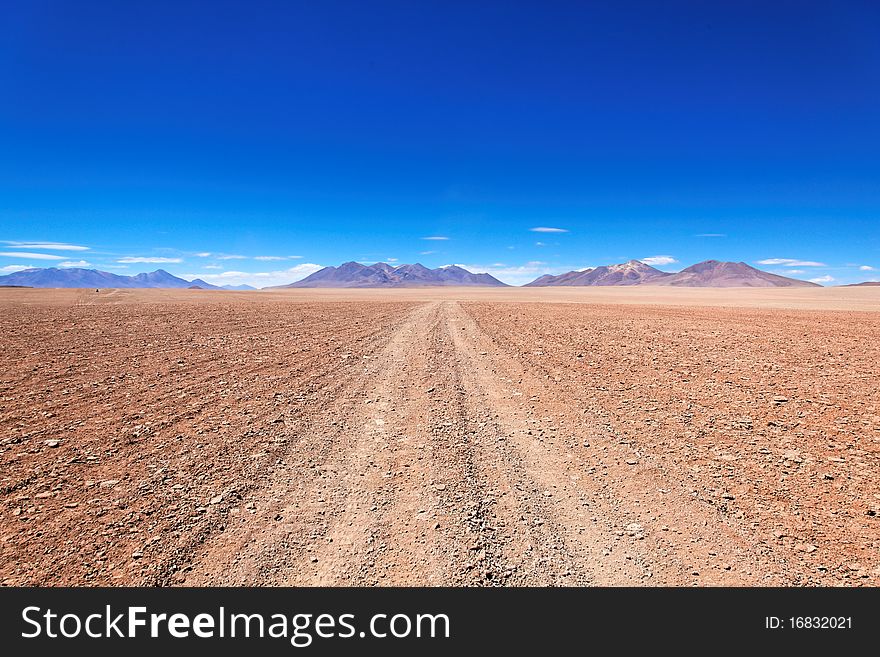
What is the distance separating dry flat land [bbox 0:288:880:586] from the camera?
3.24 meters

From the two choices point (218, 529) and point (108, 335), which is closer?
point (218, 529)

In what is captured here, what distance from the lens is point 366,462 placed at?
5098 mm

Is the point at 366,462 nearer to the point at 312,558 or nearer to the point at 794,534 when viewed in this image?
the point at 312,558

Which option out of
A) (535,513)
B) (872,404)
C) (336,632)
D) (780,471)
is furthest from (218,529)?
(872,404)

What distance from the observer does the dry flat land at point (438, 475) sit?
3.24 meters

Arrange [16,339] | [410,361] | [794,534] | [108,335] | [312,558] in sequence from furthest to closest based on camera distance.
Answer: [108,335]
[16,339]
[410,361]
[794,534]
[312,558]

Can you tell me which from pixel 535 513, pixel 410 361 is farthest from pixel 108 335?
pixel 535 513

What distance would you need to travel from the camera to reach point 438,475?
15.6 feet

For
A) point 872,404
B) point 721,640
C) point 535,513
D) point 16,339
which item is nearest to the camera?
point 721,640

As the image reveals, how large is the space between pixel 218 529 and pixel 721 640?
4.10 m

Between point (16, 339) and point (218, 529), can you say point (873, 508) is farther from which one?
point (16, 339)

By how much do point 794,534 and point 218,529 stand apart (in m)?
5.28

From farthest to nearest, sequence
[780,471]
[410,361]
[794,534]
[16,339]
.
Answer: [16,339], [410,361], [780,471], [794,534]

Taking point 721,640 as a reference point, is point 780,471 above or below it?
above
